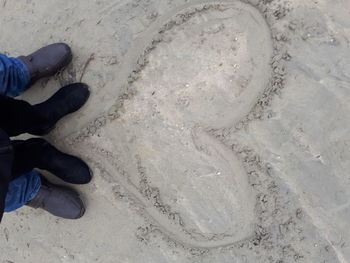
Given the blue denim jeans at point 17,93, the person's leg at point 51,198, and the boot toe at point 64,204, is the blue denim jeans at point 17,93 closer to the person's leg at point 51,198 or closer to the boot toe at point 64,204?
the person's leg at point 51,198

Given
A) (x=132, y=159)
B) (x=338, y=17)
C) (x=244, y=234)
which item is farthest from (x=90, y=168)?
(x=338, y=17)

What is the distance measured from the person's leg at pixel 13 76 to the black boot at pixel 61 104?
16 cm

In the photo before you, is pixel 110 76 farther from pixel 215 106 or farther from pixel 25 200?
pixel 25 200

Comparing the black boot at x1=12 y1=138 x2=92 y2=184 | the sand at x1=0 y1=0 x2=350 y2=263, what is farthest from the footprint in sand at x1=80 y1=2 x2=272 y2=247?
the black boot at x1=12 y1=138 x2=92 y2=184

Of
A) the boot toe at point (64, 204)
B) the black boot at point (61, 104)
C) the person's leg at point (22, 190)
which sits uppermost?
the black boot at point (61, 104)

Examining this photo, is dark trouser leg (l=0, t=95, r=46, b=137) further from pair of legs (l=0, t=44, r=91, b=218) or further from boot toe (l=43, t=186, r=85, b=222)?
boot toe (l=43, t=186, r=85, b=222)

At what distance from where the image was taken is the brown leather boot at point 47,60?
217 centimetres

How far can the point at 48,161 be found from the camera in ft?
6.91

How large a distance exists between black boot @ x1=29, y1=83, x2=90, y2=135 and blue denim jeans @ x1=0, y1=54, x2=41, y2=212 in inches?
6.7

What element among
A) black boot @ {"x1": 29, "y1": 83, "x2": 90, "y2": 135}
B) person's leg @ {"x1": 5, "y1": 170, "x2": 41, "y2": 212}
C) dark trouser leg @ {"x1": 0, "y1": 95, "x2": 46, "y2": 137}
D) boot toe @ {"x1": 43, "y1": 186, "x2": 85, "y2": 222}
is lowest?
boot toe @ {"x1": 43, "y1": 186, "x2": 85, "y2": 222}

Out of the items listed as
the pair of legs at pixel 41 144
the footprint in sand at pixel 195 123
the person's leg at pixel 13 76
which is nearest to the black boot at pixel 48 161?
the pair of legs at pixel 41 144

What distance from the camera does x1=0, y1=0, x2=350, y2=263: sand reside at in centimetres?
206

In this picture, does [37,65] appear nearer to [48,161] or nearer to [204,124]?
[48,161]

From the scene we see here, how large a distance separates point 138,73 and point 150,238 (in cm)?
98
